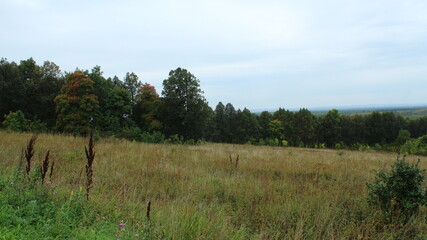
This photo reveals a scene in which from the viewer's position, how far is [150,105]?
39594mm

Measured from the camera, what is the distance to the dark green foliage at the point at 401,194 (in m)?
3.67

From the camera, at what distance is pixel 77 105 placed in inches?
1117

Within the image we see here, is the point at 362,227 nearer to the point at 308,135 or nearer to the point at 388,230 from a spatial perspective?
the point at 388,230

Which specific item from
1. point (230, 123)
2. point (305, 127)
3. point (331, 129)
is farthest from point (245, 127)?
point (331, 129)

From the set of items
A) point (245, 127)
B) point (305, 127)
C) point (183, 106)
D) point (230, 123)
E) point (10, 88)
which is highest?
point (10, 88)

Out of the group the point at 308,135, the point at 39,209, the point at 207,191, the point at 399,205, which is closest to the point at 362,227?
the point at 399,205

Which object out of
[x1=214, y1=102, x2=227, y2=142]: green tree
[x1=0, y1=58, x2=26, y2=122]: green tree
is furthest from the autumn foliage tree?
[x1=214, y1=102, x2=227, y2=142]: green tree

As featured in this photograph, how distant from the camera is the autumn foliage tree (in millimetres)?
26984

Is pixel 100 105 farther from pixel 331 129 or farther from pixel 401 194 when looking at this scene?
pixel 331 129

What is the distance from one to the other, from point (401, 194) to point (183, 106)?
31398mm

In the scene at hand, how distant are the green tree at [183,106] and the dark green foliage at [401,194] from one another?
29196mm

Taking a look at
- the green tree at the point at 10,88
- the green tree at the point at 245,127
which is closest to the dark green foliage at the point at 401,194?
the green tree at the point at 10,88

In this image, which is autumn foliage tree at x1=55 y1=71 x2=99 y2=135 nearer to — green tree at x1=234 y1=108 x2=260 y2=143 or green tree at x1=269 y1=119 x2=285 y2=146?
green tree at x1=234 y1=108 x2=260 y2=143

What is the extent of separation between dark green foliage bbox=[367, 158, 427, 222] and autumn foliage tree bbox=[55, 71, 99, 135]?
1130 inches
